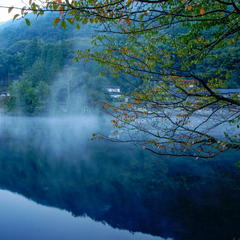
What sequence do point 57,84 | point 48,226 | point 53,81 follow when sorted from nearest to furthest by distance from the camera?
point 48,226 → point 57,84 → point 53,81

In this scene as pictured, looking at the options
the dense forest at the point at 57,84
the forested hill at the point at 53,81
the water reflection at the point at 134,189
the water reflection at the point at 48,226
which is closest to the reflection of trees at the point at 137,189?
the water reflection at the point at 134,189

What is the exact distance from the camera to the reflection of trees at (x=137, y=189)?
19.3ft

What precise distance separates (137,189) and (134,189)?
0.33ft

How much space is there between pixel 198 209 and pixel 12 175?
7575 millimetres

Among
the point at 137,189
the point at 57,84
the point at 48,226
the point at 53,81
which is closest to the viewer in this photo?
the point at 48,226

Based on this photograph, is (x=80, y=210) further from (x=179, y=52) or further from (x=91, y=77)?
(x=91, y=77)

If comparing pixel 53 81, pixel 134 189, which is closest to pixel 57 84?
pixel 53 81

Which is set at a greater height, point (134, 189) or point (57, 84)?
point (57, 84)

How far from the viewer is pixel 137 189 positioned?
8.00 meters

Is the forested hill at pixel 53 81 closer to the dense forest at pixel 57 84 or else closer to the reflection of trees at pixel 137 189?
the dense forest at pixel 57 84

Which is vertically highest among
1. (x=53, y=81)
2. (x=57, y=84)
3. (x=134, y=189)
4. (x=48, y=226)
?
(x=53, y=81)

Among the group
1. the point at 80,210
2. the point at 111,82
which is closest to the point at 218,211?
the point at 80,210

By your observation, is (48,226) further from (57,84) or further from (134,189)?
(57,84)

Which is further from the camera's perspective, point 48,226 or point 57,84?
point 57,84
